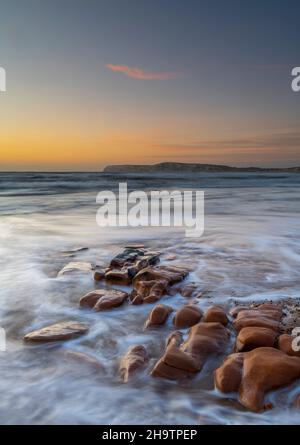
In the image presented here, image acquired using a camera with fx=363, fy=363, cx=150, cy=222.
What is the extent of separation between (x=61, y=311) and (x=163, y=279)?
3.38 feet

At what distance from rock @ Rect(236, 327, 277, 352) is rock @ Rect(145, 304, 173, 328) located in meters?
0.68

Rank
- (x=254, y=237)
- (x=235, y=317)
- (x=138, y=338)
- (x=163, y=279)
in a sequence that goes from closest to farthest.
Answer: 1. (x=138, y=338)
2. (x=235, y=317)
3. (x=163, y=279)
4. (x=254, y=237)

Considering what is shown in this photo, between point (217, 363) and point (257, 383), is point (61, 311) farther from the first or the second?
point (257, 383)

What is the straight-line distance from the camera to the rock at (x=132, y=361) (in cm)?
226

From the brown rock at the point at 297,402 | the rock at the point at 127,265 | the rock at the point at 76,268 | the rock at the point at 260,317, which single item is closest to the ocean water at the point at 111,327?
the brown rock at the point at 297,402

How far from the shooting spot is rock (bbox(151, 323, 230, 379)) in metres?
2.21

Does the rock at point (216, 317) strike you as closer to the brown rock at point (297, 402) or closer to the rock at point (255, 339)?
the rock at point (255, 339)

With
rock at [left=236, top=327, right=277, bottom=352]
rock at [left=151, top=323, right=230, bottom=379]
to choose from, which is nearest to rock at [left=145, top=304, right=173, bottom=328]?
rock at [left=151, top=323, right=230, bottom=379]

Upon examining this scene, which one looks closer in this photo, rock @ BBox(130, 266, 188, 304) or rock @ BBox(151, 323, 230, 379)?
rock @ BBox(151, 323, 230, 379)

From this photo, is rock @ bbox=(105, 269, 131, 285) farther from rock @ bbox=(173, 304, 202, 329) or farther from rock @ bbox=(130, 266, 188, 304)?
rock @ bbox=(173, 304, 202, 329)

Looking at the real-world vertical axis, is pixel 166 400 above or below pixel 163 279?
below

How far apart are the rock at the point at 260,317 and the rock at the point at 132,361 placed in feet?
2.42

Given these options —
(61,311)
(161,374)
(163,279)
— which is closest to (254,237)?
(163,279)
